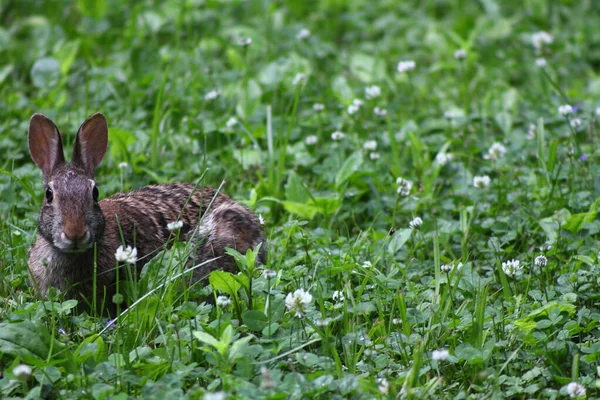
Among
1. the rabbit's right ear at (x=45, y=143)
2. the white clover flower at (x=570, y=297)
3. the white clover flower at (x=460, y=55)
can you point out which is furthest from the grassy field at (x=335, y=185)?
the rabbit's right ear at (x=45, y=143)

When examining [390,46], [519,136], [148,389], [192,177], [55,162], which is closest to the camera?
[148,389]

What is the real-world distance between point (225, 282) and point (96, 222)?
0.78 m

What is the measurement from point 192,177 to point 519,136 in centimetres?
255

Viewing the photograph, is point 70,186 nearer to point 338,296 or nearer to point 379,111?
point 338,296

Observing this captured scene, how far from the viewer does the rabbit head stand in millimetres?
4594

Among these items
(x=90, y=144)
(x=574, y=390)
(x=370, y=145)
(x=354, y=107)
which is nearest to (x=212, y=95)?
(x=354, y=107)

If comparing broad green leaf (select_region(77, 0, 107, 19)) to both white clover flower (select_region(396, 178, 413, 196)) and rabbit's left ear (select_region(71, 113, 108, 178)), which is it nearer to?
rabbit's left ear (select_region(71, 113, 108, 178))

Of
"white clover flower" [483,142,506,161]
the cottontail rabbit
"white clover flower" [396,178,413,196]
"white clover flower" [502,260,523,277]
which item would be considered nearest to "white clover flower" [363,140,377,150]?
"white clover flower" [396,178,413,196]

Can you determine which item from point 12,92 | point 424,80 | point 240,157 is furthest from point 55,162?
point 424,80

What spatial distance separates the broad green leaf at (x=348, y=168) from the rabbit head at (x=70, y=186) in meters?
1.64

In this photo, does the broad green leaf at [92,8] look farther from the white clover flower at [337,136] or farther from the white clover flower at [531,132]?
the white clover flower at [531,132]

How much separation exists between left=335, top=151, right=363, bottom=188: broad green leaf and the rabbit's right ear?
1888 mm

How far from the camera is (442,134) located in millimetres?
7148

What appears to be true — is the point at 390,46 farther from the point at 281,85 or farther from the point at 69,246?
the point at 69,246
